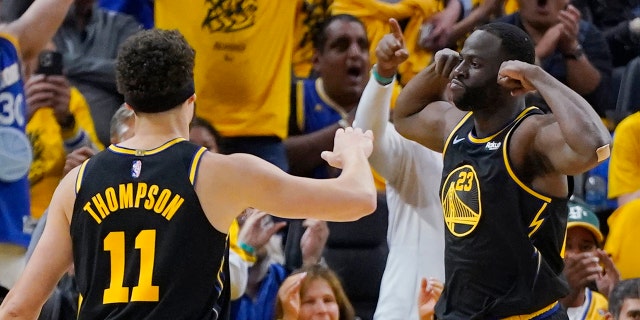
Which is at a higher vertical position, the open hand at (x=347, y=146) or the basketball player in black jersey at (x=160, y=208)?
the open hand at (x=347, y=146)

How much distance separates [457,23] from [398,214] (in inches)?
103

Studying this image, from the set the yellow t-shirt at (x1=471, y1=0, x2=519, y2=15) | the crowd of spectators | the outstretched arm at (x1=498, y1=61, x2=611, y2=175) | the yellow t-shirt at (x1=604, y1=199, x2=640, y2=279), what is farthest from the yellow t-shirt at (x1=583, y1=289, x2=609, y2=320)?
the yellow t-shirt at (x1=471, y1=0, x2=519, y2=15)

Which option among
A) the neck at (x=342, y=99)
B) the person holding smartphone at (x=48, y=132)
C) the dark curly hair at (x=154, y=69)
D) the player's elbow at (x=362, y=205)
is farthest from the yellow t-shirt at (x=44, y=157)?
the player's elbow at (x=362, y=205)

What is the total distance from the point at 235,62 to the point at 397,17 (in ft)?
4.47

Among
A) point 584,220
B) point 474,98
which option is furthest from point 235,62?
point 474,98

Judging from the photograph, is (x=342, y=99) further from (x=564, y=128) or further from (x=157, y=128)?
(x=157, y=128)

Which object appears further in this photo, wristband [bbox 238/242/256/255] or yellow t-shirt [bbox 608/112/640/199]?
yellow t-shirt [bbox 608/112/640/199]

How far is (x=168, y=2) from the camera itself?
302 inches

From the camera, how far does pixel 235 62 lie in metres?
7.73

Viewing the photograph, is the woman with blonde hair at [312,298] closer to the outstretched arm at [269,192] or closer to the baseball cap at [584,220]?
the baseball cap at [584,220]

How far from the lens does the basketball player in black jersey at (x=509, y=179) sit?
16.1ft

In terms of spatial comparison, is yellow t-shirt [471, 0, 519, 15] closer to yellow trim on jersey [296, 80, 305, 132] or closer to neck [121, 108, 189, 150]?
yellow trim on jersey [296, 80, 305, 132]

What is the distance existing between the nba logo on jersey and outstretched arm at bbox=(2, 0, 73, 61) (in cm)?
264

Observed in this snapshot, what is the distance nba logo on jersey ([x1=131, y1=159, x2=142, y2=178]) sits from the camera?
4.05 m
